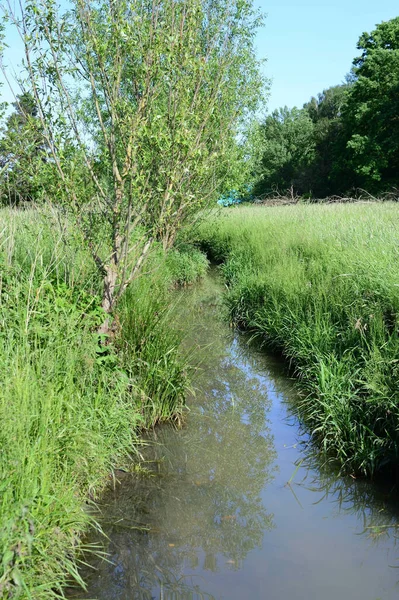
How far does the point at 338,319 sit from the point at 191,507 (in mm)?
3159

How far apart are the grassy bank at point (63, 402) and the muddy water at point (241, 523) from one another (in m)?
0.31

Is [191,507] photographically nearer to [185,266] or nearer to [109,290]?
[109,290]

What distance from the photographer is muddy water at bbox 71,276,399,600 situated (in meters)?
3.40

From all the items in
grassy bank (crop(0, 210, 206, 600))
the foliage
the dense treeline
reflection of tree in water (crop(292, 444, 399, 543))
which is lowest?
reflection of tree in water (crop(292, 444, 399, 543))

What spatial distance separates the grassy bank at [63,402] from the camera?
2.96 m

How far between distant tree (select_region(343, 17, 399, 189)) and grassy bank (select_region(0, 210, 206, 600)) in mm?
30419

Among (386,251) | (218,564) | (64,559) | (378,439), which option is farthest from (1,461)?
(386,251)

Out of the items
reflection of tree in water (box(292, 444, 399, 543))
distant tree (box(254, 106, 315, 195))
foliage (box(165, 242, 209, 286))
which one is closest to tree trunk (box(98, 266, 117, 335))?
reflection of tree in water (box(292, 444, 399, 543))

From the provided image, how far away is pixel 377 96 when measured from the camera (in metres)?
34.8

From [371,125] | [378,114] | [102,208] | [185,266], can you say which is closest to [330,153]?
[371,125]

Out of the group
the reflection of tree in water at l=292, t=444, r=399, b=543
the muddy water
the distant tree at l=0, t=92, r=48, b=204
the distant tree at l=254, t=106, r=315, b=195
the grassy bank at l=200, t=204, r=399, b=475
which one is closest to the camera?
the muddy water

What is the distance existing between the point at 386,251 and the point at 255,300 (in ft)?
9.20

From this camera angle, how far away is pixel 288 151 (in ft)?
183

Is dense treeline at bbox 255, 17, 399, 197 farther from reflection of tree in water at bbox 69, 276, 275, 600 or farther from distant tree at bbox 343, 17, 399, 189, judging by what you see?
reflection of tree in water at bbox 69, 276, 275, 600
